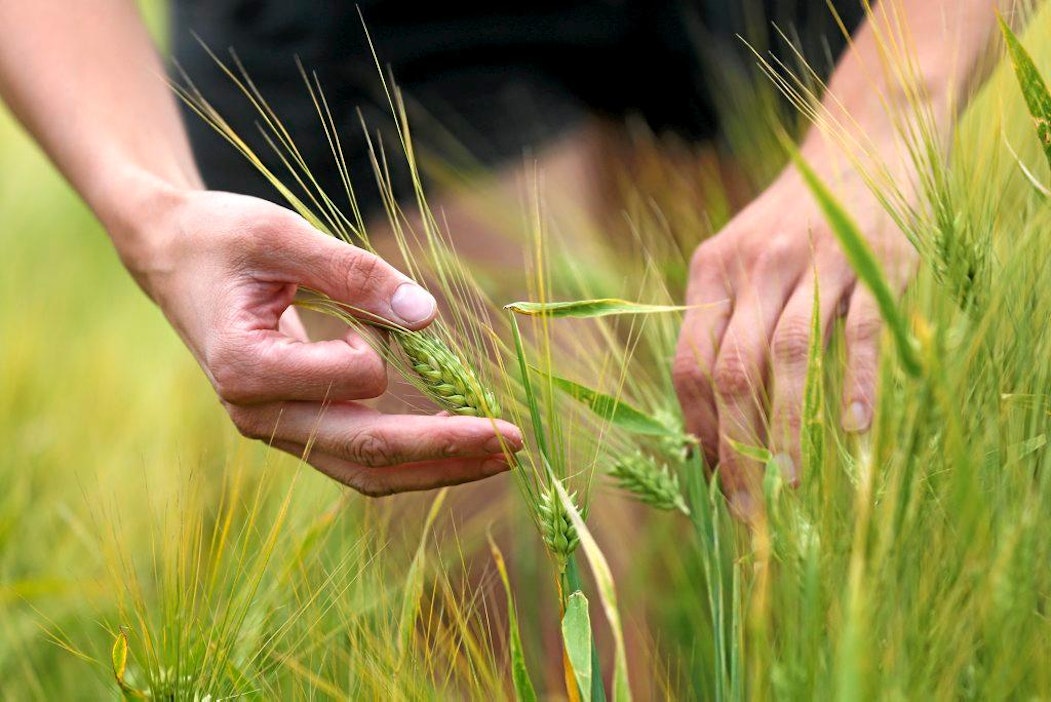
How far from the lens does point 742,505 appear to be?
0.61 meters

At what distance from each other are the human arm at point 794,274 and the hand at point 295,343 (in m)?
0.14

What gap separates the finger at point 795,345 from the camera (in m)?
0.59

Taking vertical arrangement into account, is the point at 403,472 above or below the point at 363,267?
below

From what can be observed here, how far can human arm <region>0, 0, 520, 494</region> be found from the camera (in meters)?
0.60

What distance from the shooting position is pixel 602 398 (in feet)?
1.84

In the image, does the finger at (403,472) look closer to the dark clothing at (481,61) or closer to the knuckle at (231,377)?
the knuckle at (231,377)

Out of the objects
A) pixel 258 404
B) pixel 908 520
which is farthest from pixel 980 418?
pixel 258 404

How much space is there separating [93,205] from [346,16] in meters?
0.34

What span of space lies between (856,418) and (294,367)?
32cm

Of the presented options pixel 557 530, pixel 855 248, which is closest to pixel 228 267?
pixel 557 530

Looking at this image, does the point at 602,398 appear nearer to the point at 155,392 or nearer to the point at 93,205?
the point at 93,205

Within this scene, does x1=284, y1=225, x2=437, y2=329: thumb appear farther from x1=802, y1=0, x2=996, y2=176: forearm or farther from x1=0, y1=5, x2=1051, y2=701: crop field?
x1=802, y1=0, x2=996, y2=176: forearm

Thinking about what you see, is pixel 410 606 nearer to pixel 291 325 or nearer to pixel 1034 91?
pixel 291 325

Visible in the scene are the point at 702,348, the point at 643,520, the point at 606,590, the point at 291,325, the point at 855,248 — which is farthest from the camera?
the point at 643,520
